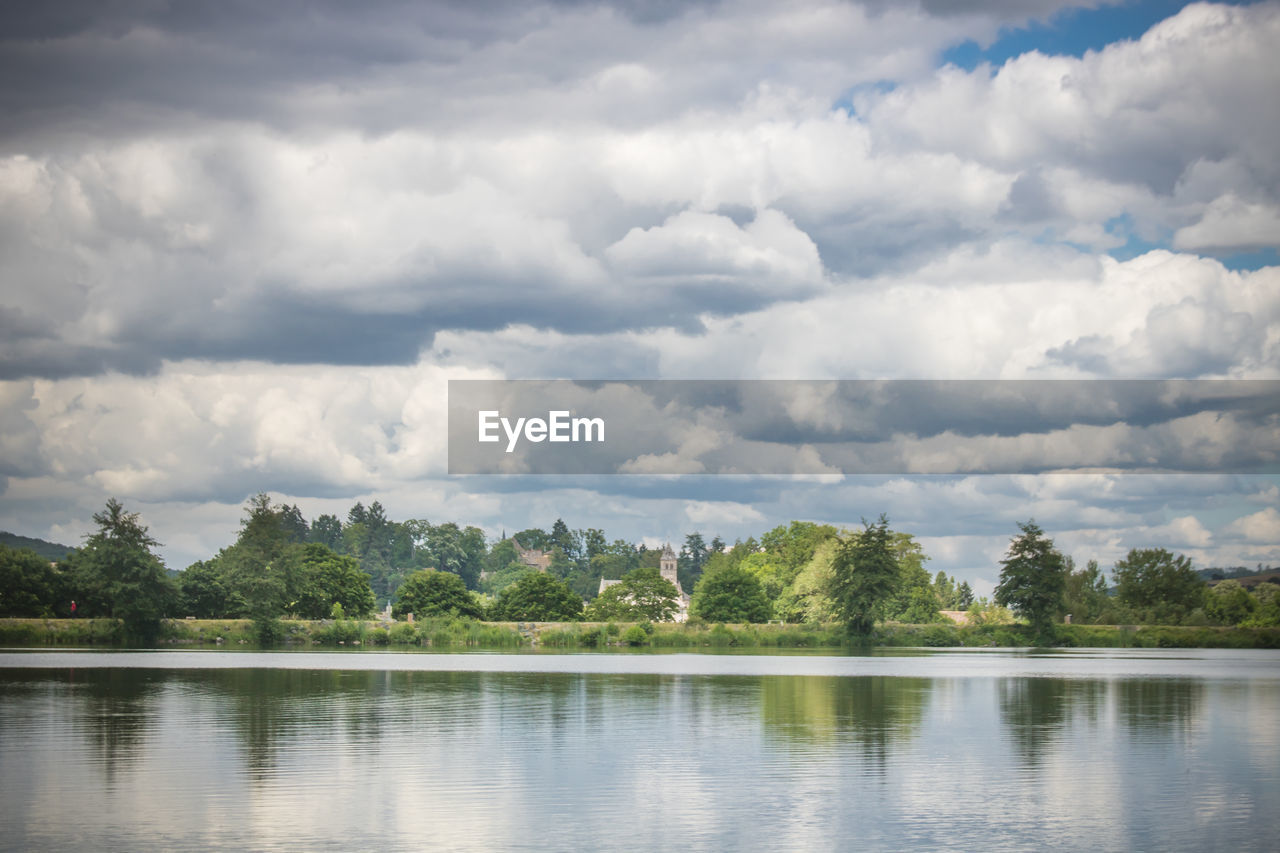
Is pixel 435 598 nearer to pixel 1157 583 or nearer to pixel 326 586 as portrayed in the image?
pixel 326 586

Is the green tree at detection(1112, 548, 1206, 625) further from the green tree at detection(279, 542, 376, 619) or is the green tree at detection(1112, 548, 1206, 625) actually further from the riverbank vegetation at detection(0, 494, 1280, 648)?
the green tree at detection(279, 542, 376, 619)

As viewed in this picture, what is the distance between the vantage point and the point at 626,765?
23.0 m

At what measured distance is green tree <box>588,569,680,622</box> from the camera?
352 feet

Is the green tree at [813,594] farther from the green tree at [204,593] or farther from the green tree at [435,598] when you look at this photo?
the green tree at [204,593]

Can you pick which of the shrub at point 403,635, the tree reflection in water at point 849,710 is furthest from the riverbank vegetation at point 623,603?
the tree reflection in water at point 849,710

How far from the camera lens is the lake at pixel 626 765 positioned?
1731cm

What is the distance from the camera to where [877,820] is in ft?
60.2

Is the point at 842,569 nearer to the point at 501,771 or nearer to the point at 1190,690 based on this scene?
the point at 1190,690

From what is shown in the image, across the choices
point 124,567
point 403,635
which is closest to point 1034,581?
point 403,635

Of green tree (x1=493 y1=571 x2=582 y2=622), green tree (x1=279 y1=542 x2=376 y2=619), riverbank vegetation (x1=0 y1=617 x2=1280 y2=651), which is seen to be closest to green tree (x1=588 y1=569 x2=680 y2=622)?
green tree (x1=493 y1=571 x2=582 y2=622)

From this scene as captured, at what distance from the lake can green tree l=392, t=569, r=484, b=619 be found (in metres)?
55.0

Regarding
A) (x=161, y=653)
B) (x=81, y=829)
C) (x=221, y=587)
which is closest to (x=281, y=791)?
(x=81, y=829)

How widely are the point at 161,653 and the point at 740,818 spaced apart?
51.5 m

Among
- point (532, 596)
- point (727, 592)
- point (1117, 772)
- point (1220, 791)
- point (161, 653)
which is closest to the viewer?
point (1220, 791)
